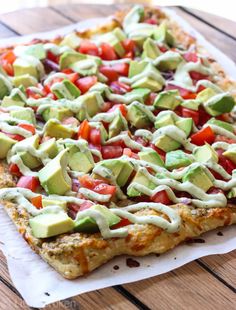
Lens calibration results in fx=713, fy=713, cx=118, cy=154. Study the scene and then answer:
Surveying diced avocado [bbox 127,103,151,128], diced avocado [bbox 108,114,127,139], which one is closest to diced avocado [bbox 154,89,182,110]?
diced avocado [bbox 127,103,151,128]

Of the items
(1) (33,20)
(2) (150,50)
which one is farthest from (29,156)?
(1) (33,20)

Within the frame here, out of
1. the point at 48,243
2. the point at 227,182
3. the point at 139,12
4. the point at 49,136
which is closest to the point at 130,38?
the point at 139,12

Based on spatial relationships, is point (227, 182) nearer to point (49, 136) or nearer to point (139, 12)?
point (49, 136)

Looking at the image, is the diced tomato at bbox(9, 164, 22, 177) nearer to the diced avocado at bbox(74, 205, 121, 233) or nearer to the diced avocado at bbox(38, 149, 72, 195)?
the diced avocado at bbox(38, 149, 72, 195)

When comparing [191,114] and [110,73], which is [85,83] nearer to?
[110,73]

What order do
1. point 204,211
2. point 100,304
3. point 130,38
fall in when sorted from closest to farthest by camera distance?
point 100,304
point 204,211
point 130,38

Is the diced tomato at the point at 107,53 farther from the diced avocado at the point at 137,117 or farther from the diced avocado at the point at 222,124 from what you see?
the diced avocado at the point at 222,124
